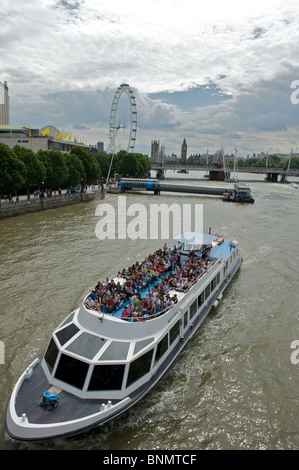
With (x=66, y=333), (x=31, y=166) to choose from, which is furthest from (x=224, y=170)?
(x=66, y=333)

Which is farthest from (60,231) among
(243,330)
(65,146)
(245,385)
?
(65,146)

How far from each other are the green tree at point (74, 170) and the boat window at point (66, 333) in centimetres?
5108

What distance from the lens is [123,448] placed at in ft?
32.4

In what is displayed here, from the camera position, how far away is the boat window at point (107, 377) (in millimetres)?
10047

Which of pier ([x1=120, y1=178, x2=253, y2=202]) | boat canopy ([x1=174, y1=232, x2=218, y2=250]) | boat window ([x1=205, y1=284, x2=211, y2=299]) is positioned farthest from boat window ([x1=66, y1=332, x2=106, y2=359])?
pier ([x1=120, y1=178, x2=253, y2=202])

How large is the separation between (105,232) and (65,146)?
67779 mm

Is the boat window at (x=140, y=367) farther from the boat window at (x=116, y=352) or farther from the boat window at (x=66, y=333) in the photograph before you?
the boat window at (x=66, y=333)

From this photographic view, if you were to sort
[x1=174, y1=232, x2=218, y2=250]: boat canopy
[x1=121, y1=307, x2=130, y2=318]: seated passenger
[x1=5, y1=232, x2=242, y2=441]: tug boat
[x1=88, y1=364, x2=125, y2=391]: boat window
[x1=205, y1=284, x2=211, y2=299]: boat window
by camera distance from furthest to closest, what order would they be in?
[x1=174, y1=232, x2=218, y2=250]: boat canopy
[x1=205, y1=284, x2=211, y2=299]: boat window
[x1=121, y1=307, x2=130, y2=318]: seated passenger
[x1=88, y1=364, x2=125, y2=391]: boat window
[x1=5, y1=232, x2=242, y2=441]: tug boat

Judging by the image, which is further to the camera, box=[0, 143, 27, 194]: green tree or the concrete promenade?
box=[0, 143, 27, 194]: green tree

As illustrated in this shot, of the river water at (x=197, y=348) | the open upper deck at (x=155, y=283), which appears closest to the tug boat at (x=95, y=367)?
the open upper deck at (x=155, y=283)

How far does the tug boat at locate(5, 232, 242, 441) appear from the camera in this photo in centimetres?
929

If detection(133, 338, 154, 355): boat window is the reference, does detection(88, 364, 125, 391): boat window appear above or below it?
below

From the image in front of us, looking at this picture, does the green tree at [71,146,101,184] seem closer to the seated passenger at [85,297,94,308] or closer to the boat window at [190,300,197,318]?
the boat window at [190,300,197,318]

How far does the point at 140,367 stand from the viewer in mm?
10891
